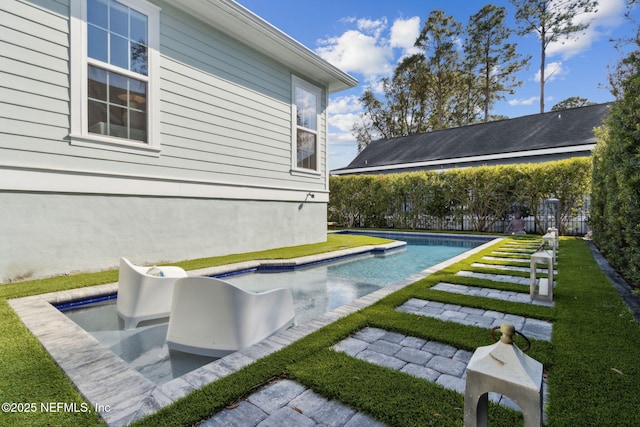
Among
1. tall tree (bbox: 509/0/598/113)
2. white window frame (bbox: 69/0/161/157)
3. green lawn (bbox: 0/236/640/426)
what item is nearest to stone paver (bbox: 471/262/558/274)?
green lawn (bbox: 0/236/640/426)

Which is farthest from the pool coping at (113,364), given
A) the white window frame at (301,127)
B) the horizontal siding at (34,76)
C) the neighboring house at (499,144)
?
the neighboring house at (499,144)

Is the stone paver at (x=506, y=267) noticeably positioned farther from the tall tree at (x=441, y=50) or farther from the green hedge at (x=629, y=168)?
the tall tree at (x=441, y=50)

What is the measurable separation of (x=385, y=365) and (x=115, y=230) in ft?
16.0

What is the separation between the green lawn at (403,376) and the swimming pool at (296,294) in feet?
2.21

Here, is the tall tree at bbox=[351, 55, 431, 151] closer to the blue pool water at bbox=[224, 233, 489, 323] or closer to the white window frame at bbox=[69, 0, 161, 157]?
the blue pool water at bbox=[224, 233, 489, 323]

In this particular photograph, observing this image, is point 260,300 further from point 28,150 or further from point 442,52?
point 442,52

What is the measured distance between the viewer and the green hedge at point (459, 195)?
10.9 meters

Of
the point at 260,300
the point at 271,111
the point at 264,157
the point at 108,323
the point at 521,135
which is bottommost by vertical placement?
the point at 108,323

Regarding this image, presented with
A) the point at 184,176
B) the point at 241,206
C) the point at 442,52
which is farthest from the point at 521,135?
the point at 184,176

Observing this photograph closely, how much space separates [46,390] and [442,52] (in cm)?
2943

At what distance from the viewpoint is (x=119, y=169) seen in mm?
5207

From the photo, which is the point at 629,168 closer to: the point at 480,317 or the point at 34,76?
the point at 480,317

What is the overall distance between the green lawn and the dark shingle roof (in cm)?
1511

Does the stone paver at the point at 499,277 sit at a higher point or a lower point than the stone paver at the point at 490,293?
higher
